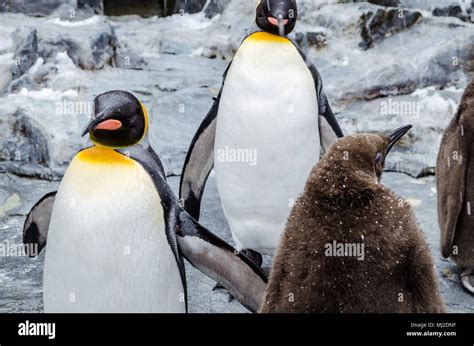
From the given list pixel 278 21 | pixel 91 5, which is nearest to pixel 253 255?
pixel 278 21

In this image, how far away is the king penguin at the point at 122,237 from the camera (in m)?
2.45

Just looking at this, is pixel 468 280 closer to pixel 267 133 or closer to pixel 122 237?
pixel 267 133

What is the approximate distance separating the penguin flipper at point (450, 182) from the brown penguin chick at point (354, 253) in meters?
1.27

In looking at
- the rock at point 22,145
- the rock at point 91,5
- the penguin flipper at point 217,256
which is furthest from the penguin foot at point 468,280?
the rock at point 91,5

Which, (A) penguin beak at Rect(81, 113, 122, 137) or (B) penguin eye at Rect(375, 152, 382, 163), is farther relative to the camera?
(A) penguin beak at Rect(81, 113, 122, 137)

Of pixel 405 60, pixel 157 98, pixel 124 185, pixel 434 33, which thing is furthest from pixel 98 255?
pixel 434 33

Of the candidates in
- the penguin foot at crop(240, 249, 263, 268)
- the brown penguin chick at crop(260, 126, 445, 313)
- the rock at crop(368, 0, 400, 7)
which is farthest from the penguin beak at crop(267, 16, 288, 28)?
the rock at crop(368, 0, 400, 7)

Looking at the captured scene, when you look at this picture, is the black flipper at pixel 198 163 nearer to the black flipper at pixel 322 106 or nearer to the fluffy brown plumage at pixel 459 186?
the black flipper at pixel 322 106

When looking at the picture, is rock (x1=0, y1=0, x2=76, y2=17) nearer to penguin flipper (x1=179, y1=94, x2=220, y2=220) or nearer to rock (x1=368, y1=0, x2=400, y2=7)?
rock (x1=368, y1=0, x2=400, y2=7)

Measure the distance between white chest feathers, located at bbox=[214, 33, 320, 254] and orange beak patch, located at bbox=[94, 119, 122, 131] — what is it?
2.99 ft

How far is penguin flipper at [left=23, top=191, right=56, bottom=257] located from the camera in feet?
9.66

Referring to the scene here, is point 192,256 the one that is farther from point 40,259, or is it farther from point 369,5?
point 369,5

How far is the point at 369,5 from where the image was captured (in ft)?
19.8

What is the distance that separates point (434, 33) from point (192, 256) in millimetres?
3675
